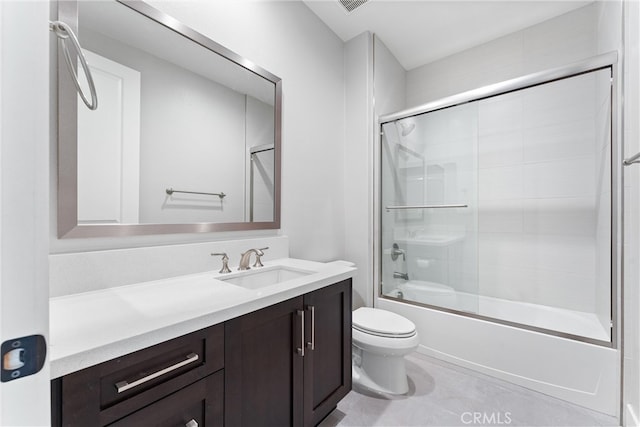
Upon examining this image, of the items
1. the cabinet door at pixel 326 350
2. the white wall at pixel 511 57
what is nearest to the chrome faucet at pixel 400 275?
the cabinet door at pixel 326 350

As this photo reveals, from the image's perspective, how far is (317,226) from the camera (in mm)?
2217

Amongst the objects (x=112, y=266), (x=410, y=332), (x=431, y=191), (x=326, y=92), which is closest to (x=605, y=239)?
(x=431, y=191)

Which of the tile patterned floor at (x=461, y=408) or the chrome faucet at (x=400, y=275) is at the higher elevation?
the chrome faucet at (x=400, y=275)

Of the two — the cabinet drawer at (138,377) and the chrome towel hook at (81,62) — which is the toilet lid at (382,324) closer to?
Answer: the cabinet drawer at (138,377)

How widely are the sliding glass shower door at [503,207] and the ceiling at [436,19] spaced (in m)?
0.58

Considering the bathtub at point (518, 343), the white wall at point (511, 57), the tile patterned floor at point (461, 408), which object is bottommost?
the tile patterned floor at point (461, 408)

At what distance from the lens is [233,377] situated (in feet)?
3.09

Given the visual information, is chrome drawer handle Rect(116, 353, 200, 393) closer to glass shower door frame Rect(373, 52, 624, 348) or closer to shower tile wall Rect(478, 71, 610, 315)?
Answer: glass shower door frame Rect(373, 52, 624, 348)

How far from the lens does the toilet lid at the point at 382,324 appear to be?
5.59 ft

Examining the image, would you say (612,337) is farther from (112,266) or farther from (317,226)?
(112,266)

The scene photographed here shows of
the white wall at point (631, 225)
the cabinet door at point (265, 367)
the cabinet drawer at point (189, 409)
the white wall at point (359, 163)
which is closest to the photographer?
the cabinet drawer at point (189, 409)

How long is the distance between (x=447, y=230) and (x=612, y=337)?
1080mm

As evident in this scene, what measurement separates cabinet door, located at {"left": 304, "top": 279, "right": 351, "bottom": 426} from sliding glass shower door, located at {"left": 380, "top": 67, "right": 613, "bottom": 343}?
1.02 metres

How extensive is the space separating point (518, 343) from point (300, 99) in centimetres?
219
